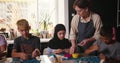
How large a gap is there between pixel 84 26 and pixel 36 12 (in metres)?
0.80

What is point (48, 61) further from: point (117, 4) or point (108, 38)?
point (117, 4)

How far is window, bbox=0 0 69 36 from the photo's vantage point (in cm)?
294

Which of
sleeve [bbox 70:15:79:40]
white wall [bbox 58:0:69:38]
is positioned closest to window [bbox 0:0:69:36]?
white wall [bbox 58:0:69:38]

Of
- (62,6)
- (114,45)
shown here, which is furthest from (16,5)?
(114,45)

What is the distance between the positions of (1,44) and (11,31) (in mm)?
429

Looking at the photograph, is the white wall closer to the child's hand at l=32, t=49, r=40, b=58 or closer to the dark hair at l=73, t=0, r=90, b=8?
the dark hair at l=73, t=0, r=90, b=8

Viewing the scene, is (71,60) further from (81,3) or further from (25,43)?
(81,3)

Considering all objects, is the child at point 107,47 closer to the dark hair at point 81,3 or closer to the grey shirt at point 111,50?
the grey shirt at point 111,50

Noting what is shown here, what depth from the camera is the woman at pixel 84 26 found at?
A: 8.53ft

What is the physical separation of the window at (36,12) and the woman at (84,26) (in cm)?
25

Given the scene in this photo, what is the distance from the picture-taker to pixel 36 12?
121 inches

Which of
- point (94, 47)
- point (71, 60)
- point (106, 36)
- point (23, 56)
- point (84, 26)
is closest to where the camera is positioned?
point (71, 60)

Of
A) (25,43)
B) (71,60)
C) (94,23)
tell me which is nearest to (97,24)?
(94,23)

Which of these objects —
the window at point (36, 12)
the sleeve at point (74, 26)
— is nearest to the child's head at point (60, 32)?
the sleeve at point (74, 26)
